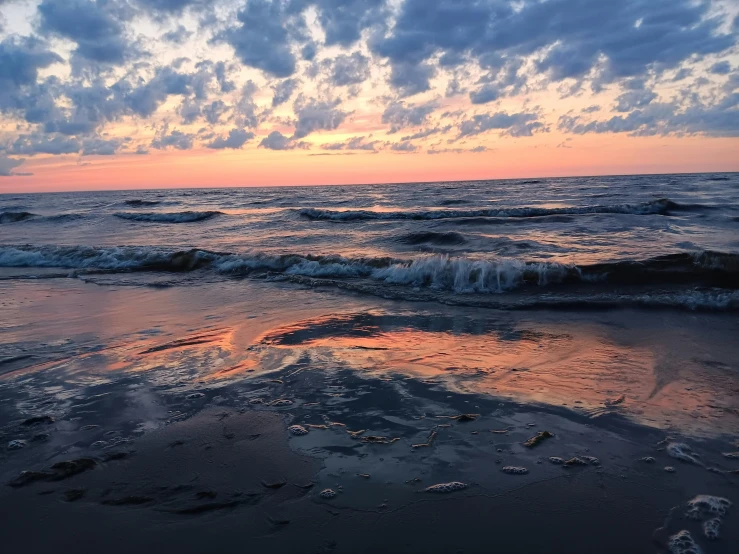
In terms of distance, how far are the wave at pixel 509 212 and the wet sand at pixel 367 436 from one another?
1686 cm

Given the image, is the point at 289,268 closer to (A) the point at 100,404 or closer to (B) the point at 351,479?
(A) the point at 100,404

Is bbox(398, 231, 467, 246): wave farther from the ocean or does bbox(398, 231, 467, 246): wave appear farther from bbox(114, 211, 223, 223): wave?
bbox(114, 211, 223, 223): wave

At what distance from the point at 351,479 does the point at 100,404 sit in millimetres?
2495

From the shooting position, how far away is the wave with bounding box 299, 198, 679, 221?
73.8ft

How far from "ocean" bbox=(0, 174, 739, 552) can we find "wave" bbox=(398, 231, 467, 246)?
427cm

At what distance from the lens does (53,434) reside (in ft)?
12.3

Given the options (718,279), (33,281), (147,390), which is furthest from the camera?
(33,281)

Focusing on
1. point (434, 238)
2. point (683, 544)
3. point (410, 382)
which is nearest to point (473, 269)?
point (410, 382)

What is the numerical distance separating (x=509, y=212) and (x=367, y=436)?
21203 mm

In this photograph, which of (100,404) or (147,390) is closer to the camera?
(100,404)

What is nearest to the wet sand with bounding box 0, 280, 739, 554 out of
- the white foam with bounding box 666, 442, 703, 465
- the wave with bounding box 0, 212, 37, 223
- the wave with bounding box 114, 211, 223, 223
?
the white foam with bounding box 666, 442, 703, 465

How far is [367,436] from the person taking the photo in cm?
367

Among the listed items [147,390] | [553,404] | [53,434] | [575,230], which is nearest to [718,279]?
[553,404]

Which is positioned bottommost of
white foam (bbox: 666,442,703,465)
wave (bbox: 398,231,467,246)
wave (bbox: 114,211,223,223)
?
white foam (bbox: 666,442,703,465)
